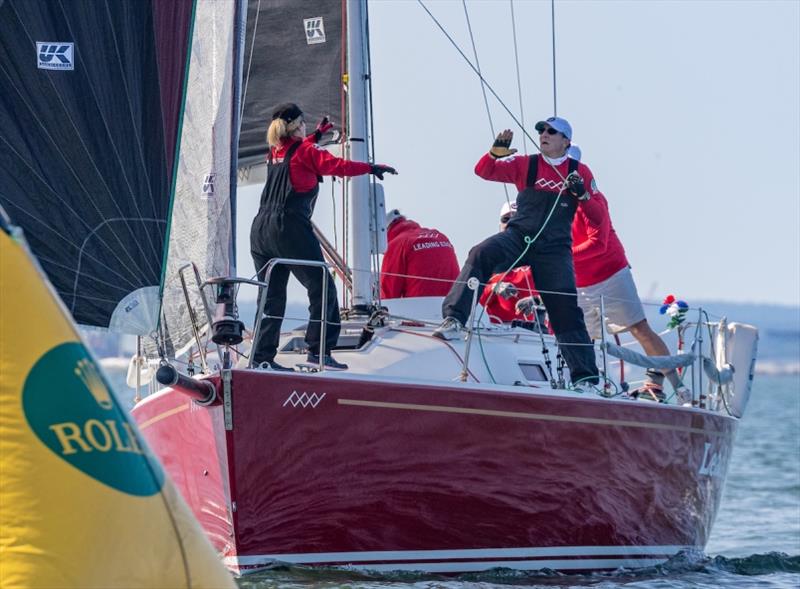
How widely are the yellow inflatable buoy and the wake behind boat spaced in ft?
8.10

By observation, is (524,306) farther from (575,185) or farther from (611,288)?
(575,185)

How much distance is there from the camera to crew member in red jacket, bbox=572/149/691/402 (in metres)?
9.67

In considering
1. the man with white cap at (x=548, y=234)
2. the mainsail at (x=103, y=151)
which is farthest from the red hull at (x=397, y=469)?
the mainsail at (x=103, y=151)

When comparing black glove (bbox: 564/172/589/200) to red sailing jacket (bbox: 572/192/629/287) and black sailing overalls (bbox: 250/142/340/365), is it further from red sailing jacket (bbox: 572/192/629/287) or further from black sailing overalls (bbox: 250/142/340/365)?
black sailing overalls (bbox: 250/142/340/365)

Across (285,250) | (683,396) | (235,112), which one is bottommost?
(683,396)

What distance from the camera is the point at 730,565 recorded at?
9906mm

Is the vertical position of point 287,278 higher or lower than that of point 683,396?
higher

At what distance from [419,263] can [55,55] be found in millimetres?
3155

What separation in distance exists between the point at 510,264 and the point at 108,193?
2403 millimetres

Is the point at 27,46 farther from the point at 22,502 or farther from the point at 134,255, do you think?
the point at 22,502

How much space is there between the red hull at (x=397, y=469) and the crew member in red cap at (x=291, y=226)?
21.4 inches

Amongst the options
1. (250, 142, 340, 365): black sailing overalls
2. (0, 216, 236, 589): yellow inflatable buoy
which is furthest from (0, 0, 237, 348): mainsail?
(0, 216, 236, 589): yellow inflatable buoy

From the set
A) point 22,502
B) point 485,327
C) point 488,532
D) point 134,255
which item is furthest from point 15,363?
point 485,327

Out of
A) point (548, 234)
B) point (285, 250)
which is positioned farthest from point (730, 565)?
point (285, 250)
